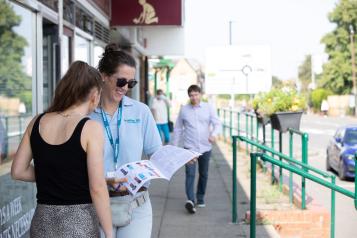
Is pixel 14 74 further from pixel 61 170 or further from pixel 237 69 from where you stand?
pixel 237 69

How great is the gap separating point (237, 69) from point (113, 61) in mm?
26329

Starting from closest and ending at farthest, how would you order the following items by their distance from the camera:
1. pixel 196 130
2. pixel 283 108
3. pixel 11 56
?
pixel 11 56
pixel 196 130
pixel 283 108

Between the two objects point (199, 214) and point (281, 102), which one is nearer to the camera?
point (199, 214)

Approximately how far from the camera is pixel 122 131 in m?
3.62

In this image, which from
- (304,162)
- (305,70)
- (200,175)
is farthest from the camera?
(305,70)

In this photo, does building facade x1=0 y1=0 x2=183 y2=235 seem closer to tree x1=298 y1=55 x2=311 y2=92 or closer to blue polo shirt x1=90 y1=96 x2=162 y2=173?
blue polo shirt x1=90 y1=96 x2=162 y2=173

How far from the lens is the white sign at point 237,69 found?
28156 mm

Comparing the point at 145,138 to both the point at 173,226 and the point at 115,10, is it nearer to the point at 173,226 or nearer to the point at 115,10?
the point at 173,226

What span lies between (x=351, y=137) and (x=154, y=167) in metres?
12.1

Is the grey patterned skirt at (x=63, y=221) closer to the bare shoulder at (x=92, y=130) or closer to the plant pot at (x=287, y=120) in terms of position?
the bare shoulder at (x=92, y=130)

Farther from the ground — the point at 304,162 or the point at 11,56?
the point at 11,56

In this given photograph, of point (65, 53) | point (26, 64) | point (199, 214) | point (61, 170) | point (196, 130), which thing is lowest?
point (199, 214)

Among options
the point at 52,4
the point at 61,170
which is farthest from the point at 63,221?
the point at 52,4

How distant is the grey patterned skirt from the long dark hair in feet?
2.90
